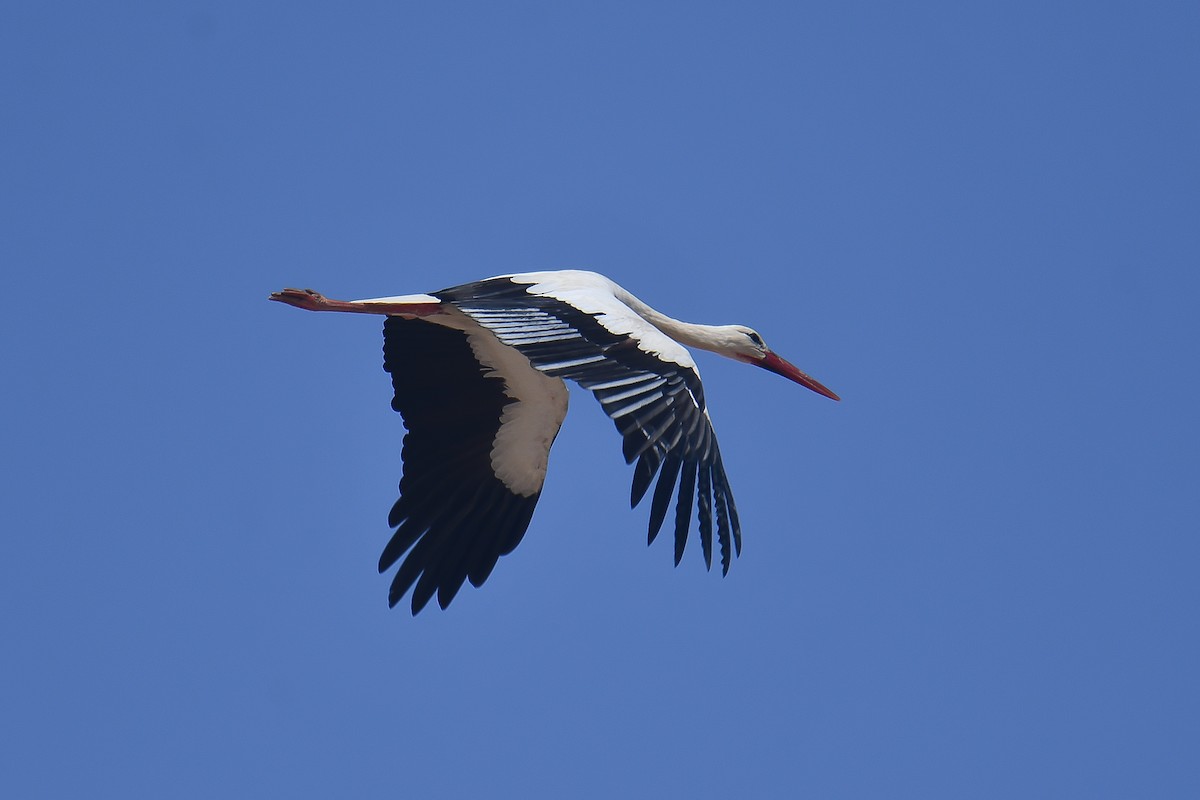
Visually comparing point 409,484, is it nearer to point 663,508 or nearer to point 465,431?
point 465,431

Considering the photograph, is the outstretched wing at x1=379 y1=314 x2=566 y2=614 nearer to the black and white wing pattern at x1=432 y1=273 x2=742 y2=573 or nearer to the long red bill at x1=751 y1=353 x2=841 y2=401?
the black and white wing pattern at x1=432 y1=273 x2=742 y2=573

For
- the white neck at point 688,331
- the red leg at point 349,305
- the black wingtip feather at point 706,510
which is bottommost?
the black wingtip feather at point 706,510

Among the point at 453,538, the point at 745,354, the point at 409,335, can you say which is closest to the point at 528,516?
the point at 453,538

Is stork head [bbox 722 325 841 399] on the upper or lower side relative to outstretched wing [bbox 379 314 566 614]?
upper

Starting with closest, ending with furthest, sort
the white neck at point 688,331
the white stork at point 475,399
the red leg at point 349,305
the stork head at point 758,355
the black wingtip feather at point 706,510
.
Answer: the black wingtip feather at point 706,510 < the white stork at point 475,399 < the red leg at point 349,305 < the white neck at point 688,331 < the stork head at point 758,355

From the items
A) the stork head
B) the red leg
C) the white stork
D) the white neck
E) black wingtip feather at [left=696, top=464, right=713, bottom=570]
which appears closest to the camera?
black wingtip feather at [left=696, top=464, right=713, bottom=570]

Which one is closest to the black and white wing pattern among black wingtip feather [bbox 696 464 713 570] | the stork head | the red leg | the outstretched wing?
black wingtip feather [bbox 696 464 713 570]

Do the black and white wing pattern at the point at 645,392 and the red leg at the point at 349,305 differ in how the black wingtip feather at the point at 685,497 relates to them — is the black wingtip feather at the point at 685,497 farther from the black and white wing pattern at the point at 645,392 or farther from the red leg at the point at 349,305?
the red leg at the point at 349,305

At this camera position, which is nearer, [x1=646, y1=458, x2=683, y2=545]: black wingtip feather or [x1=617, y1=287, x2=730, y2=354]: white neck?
[x1=646, y1=458, x2=683, y2=545]: black wingtip feather

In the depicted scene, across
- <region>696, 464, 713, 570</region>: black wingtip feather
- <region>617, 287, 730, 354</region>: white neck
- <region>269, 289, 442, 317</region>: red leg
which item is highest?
<region>617, 287, 730, 354</region>: white neck

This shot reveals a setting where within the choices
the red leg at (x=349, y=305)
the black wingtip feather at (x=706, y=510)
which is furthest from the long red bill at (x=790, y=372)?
the black wingtip feather at (x=706, y=510)

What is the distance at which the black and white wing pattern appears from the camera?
8367 millimetres

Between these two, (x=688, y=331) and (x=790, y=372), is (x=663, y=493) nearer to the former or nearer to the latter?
(x=688, y=331)

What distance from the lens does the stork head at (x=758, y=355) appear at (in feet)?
41.0
